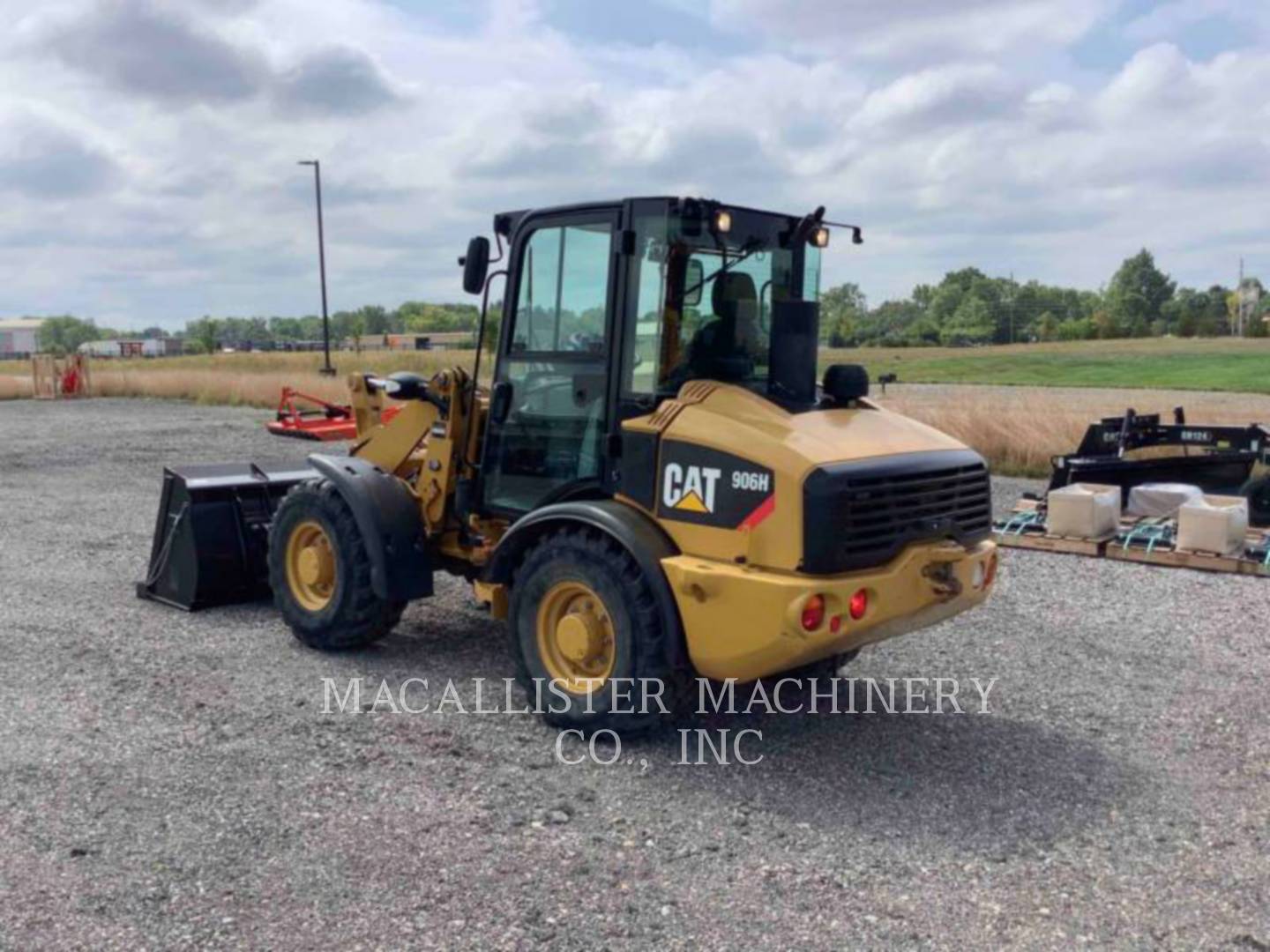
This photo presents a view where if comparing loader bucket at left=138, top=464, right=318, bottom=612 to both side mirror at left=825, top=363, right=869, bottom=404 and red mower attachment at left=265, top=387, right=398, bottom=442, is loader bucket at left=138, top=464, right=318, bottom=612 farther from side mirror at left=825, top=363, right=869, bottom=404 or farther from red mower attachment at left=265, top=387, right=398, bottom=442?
red mower attachment at left=265, top=387, right=398, bottom=442

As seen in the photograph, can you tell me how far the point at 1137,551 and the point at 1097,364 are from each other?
49606mm

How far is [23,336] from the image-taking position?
161m

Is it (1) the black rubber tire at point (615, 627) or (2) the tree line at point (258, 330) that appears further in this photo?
(2) the tree line at point (258, 330)

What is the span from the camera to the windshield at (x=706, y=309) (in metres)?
5.12

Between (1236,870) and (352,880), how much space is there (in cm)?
A: 306

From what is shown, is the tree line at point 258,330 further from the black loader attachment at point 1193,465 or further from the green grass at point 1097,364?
the black loader attachment at point 1193,465

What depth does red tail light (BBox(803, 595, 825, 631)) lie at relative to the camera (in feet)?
14.8

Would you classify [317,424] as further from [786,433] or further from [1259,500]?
[786,433]

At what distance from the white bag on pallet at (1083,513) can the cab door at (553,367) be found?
5.73 m

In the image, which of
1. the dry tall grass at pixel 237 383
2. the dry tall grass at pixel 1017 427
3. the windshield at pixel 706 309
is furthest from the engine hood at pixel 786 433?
the dry tall grass at pixel 237 383

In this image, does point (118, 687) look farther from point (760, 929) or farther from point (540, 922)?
point (760, 929)

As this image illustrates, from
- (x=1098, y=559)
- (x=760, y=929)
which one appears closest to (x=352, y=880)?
(x=760, y=929)

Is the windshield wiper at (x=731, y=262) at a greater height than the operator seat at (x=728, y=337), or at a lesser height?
greater

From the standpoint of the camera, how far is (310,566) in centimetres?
658
